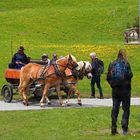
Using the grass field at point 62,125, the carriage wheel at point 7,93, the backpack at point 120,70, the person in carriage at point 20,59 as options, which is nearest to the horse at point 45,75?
the carriage wheel at point 7,93

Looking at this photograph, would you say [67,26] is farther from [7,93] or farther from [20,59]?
[7,93]

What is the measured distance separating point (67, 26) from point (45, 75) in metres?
31.3

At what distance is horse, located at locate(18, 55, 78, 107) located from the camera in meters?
21.5

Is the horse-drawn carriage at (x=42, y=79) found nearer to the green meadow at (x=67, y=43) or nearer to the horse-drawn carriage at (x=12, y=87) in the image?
the horse-drawn carriage at (x=12, y=87)

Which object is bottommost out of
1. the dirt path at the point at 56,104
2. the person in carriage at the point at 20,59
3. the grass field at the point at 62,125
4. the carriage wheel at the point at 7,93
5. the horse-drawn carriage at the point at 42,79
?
the grass field at the point at 62,125

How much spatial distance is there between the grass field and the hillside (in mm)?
16065

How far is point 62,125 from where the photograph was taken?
54.2 ft

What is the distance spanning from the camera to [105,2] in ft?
213

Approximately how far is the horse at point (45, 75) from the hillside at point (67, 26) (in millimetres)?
12457

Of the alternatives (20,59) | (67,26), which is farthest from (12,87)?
(67,26)

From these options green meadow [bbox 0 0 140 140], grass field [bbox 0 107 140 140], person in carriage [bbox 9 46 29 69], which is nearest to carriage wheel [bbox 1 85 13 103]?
person in carriage [bbox 9 46 29 69]

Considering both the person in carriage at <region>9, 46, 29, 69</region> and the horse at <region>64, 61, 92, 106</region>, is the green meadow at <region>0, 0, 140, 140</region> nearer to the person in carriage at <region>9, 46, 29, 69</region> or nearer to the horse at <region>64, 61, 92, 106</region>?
the horse at <region>64, 61, 92, 106</region>

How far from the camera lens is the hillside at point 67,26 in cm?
3959

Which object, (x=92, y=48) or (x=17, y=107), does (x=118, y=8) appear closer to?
(x=92, y=48)
